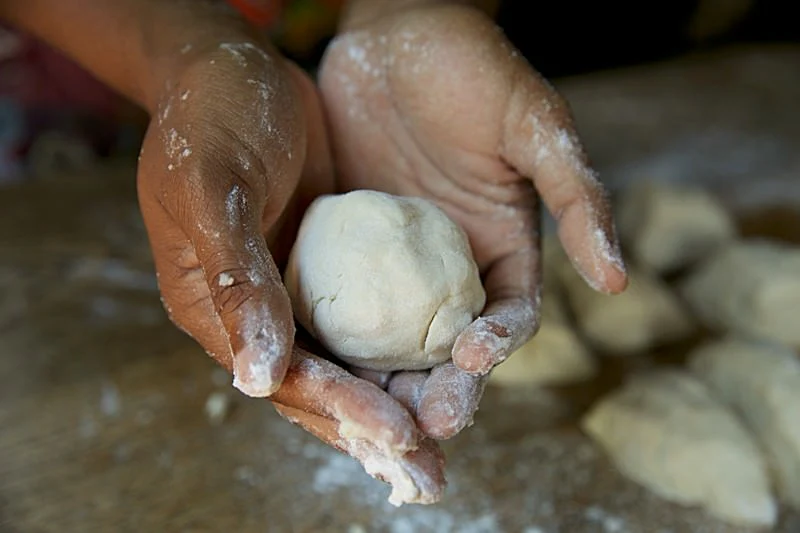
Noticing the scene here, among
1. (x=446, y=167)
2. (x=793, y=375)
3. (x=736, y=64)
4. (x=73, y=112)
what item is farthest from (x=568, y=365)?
(x=736, y=64)

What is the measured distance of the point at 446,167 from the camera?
4.71 ft

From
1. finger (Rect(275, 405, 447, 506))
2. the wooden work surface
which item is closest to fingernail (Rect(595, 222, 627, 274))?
finger (Rect(275, 405, 447, 506))

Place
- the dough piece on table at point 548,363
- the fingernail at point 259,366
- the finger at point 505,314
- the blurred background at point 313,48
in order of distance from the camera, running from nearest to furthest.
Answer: the fingernail at point 259,366, the finger at point 505,314, the dough piece on table at point 548,363, the blurred background at point 313,48

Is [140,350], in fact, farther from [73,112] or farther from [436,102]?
[73,112]

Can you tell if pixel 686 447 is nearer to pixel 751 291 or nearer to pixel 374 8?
pixel 751 291

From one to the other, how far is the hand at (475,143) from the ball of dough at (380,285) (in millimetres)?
44

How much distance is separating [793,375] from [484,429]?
612 millimetres

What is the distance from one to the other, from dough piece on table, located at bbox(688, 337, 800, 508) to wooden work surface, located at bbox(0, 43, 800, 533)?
111 millimetres

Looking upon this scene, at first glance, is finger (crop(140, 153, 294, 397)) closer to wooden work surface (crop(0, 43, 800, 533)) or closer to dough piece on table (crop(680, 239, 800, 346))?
wooden work surface (crop(0, 43, 800, 533))

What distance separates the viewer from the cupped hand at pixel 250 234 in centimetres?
89

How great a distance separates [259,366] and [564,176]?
0.59m

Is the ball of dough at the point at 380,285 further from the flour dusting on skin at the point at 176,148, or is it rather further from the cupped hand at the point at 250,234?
the flour dusting on skin at the point at 176,148

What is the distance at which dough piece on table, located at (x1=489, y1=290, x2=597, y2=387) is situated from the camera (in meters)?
1.76

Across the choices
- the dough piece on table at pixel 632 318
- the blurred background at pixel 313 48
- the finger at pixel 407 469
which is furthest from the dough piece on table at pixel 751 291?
the blurred background at pixel 313 48
